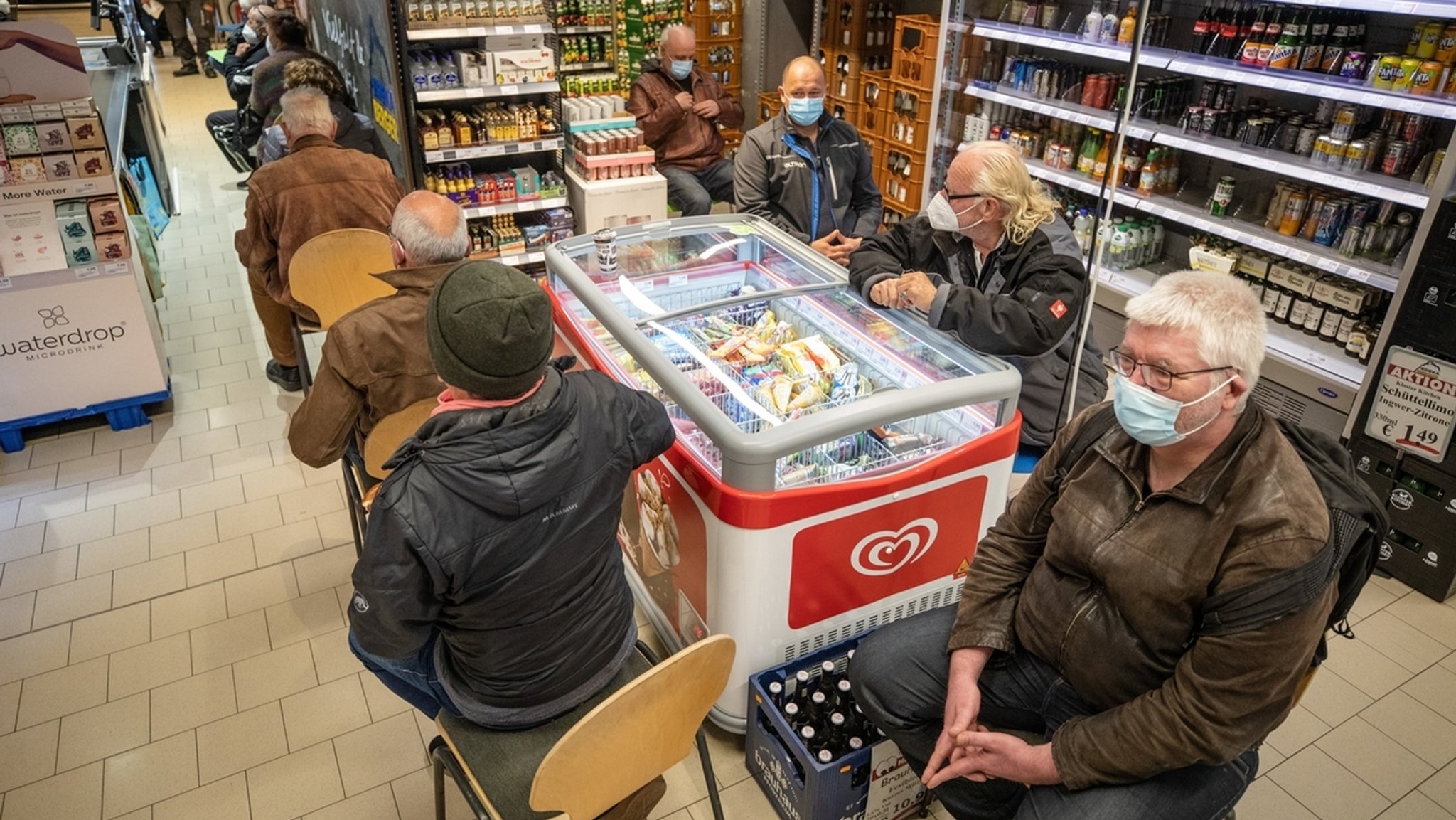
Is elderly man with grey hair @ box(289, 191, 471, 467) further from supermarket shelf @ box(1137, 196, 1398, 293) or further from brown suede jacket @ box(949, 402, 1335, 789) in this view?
supermarket shelf @ box(1137, 196, 1398, 293)

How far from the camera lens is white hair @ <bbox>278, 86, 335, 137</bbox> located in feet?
14.4

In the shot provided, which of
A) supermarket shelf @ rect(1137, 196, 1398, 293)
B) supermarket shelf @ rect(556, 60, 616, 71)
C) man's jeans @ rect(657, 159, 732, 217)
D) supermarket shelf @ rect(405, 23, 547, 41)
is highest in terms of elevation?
supermarket shelf @ rect(405, 23, 547, 41)

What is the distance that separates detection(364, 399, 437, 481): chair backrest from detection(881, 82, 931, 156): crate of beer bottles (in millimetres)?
4495

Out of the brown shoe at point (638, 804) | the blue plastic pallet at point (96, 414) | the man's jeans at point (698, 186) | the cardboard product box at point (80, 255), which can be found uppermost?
the cardboard product box at point (80, 255)

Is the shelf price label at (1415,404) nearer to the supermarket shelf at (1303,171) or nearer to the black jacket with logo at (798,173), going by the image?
the supermarket shelf at (1303,171)

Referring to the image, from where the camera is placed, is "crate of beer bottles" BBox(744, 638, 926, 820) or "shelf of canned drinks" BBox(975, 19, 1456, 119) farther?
"shelf of canned drinks" BBox(975, 19, 1456, 119)

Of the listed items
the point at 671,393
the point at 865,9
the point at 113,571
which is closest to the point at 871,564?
the point at 671,393

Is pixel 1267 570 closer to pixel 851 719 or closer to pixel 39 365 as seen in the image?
pixel 851 719

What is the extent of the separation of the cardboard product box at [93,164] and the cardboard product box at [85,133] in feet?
0.09

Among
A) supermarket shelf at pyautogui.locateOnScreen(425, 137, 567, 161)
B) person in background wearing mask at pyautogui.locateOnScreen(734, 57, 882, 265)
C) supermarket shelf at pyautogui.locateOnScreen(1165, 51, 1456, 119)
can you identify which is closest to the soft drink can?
person in background wearing mask at pyautogui.locateOnScreen(734, 57, 882, 265)

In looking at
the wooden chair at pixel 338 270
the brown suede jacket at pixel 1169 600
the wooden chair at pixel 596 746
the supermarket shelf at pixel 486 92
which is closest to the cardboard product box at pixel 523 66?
the supermarket shelf at pixel 486 92

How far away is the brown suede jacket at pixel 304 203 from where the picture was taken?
171 inches

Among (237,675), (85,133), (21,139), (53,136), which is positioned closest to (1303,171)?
(237,675)

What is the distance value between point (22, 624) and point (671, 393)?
283 centimetres
